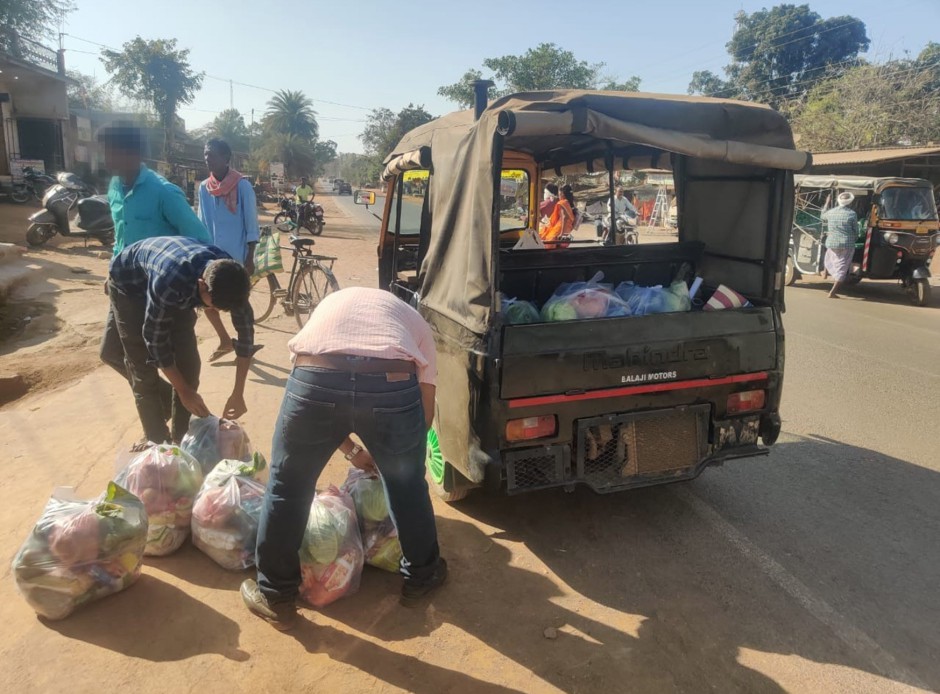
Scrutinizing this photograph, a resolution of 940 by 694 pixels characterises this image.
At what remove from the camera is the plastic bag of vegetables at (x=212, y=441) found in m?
3.57

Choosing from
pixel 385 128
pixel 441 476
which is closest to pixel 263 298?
pixel 441 476

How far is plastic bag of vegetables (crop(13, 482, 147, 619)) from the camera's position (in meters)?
2.63

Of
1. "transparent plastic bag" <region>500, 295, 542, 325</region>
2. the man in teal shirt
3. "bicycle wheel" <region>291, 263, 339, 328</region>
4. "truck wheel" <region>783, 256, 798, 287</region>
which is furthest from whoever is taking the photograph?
"truck wheel" <region>783, 256, 798, 287</region>

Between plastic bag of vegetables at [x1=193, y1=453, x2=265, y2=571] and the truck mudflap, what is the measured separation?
1248 millimetres

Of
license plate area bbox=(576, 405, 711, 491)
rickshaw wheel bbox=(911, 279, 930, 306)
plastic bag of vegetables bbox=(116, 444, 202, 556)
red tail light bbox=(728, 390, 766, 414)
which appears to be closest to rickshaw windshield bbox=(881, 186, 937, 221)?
rickshaw wheel bbox=(911, 279, 930, 306)

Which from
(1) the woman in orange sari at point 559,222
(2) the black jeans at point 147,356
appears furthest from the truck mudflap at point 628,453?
(1) the woman in orange sari at point 559,222

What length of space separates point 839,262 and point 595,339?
10306 millimetres

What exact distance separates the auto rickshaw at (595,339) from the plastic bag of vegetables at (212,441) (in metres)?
1.15

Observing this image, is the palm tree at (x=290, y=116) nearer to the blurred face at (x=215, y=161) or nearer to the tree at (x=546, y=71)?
the tree at (x=546, y=71)

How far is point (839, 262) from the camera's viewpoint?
1152 cm

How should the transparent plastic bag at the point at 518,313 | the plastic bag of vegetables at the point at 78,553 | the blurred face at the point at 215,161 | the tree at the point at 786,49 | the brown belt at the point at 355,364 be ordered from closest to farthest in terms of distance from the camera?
the brown belt at the point at 355,364 < the plastic bag of vegetables at the point at 78,553 < the transparent plastic bag at the point at 518,313 < the blurred face at the point at 215,161 < the tree at the point at 786,49

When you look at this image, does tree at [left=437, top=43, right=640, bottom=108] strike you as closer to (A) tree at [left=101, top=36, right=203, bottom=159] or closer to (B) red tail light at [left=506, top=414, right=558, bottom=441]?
(A) tree at [left=101, top=36, right=203, bottom=159]

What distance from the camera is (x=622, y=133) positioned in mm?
2973

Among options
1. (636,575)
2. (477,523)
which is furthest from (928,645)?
(477,523)
